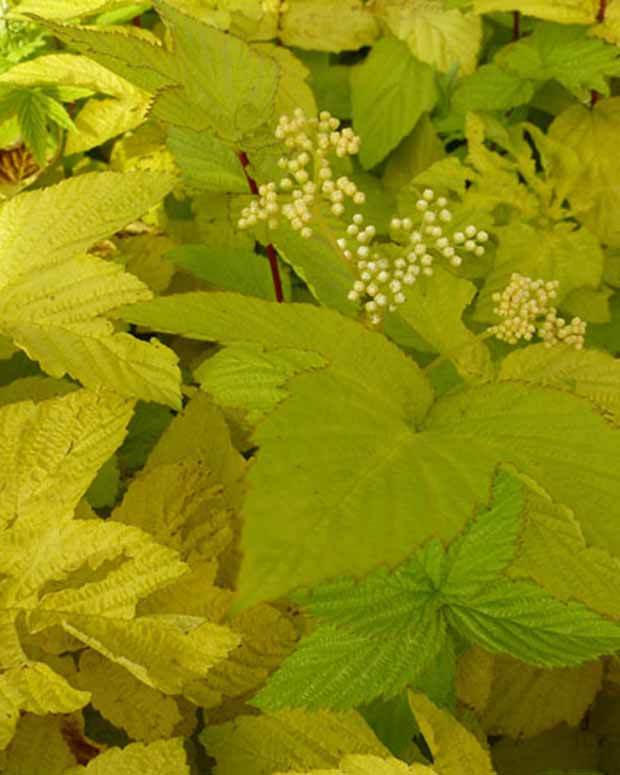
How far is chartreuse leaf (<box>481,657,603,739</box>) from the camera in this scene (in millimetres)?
1062

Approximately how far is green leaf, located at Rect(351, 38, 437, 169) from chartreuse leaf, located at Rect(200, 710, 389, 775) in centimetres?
105

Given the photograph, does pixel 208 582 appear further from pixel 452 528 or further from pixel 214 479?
pixel 452 528

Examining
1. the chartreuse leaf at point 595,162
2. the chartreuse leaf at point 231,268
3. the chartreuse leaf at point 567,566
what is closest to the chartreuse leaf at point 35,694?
the chartreuse leaf at point 567,566

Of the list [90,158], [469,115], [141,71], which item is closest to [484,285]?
[469,115]

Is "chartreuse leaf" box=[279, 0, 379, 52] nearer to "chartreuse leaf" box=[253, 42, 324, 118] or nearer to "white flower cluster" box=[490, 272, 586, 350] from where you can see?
"chartreuse leaf" box=[253, 42, 324, 118]

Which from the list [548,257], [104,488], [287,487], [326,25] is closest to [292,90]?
[326,25]

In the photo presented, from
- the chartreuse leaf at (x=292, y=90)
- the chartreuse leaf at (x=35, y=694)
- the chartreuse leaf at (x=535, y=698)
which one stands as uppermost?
the chartreuse leaf at (x=292, y=90)

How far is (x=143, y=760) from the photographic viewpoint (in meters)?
0.76

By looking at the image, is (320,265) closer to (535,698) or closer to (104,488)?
(104,488)

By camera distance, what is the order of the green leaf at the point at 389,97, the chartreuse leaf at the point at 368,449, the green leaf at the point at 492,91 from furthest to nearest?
the green leaf at the point at 389,97, the green leaf at the point at 492,91, the chartreuse leaf at the point at 368,449

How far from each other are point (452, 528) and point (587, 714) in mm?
754

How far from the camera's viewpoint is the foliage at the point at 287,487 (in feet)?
2.01

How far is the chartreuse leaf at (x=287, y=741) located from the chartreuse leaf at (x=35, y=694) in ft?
0.59

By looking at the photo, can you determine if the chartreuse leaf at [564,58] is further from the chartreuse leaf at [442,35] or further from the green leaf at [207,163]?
the green leaf at [207,163]
